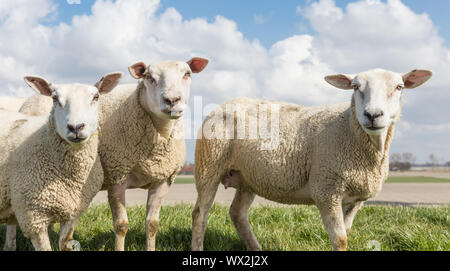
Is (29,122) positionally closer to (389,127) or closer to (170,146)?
(170,146)

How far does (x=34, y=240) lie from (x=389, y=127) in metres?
4.09

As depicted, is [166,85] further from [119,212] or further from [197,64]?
[119,212]

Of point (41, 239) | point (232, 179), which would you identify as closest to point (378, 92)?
point (232, 179)

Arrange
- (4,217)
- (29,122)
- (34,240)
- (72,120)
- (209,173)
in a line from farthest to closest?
(209,173) < (29,122) < (4,217) < (34,240) < (72,120)

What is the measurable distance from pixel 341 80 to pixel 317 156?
0.94m

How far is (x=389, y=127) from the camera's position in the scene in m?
4.57

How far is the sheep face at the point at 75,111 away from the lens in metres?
3.80

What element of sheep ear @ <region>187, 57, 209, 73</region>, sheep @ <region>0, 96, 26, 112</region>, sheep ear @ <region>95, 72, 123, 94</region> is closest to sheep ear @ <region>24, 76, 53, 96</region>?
sheep ear @ <region>95, 72, 123, 94</region>

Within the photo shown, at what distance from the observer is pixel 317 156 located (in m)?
4.76

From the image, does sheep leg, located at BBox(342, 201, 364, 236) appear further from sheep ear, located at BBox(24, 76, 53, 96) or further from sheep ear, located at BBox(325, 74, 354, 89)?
sheep ear, located at BBox(24, 76, 53, 96)

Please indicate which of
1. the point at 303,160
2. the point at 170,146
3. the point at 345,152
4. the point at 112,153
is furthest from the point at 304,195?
the point at 112,153

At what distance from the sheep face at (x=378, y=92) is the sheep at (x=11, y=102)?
605cm

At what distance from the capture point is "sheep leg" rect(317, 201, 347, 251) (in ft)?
14.4

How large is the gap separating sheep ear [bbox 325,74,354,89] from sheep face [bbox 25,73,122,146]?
264cm
